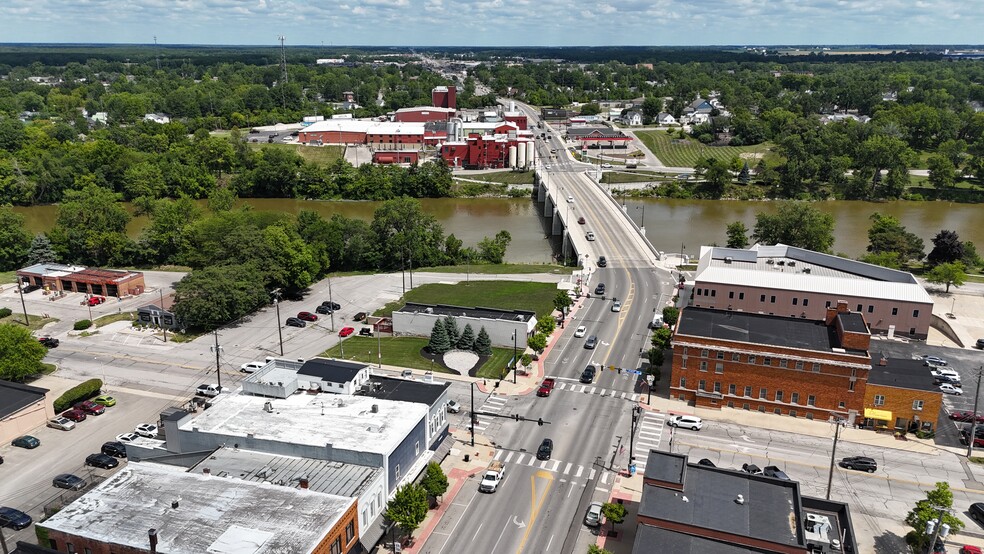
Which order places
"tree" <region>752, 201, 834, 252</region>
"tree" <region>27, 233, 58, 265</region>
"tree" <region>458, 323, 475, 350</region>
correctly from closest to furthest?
1. "tree" <region>458, 323, 475, 350</region>
2. "tree" <region>27, 233, 58, 265</region>
3. "tree" <region>752, 201, 834, 252</region>

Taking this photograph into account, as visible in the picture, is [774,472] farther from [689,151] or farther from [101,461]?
[689,151]

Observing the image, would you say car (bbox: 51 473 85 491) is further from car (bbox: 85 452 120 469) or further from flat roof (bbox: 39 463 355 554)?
flat roof (bbox: 39 463 355 554)

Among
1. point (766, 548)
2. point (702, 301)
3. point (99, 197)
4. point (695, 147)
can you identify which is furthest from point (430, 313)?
point (695, 147)

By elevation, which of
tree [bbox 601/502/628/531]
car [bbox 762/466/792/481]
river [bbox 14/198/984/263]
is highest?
tree [bbox 601/502/628/531]

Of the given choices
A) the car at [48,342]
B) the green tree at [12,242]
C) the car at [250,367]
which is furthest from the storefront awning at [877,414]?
the green tree at [12,242]

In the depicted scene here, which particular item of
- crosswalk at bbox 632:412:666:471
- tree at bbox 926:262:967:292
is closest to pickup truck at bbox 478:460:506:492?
crosswalk at bbox 632:412:666:471

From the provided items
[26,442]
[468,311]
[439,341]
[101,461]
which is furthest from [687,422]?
[26,442]

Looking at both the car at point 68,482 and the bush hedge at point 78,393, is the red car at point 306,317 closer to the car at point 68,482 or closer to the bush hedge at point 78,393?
the bush hedge at point 78,393
